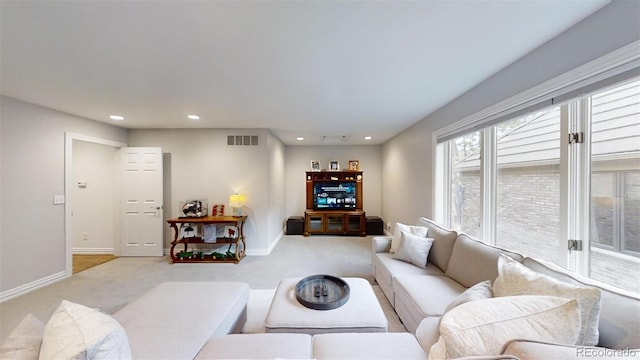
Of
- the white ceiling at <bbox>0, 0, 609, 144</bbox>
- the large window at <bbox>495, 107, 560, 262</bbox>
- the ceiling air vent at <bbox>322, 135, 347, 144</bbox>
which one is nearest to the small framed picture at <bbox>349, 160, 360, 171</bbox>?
the ceiling air vent at <bbox>322, 135, 347, 144</bbox>

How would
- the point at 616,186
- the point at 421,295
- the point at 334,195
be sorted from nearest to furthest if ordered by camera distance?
1. the point at 616,186
2. the point at 421,295
3. the point at 334,195

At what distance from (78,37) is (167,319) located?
80.7 inches

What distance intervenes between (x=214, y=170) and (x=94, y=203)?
2.47 meters

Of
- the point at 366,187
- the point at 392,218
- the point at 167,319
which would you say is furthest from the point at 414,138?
the point at 167,319

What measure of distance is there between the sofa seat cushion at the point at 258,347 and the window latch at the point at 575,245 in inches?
77.2

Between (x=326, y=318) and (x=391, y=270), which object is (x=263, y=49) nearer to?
(x=326, y=318)

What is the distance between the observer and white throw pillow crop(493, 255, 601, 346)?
1006 millimetres

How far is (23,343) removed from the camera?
855mm

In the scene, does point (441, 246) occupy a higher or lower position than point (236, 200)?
lower

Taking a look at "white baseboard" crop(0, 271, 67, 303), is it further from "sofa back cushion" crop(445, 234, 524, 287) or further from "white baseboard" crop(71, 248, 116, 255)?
"sofa back cushion" crop(445, 234, 524, 287)

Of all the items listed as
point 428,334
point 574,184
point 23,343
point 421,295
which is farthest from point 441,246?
point 23,343

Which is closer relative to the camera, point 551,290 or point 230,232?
point 551,290

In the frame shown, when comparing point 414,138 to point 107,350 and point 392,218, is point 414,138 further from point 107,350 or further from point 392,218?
point 107,350

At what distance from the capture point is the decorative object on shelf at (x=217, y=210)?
4246 millimetres
